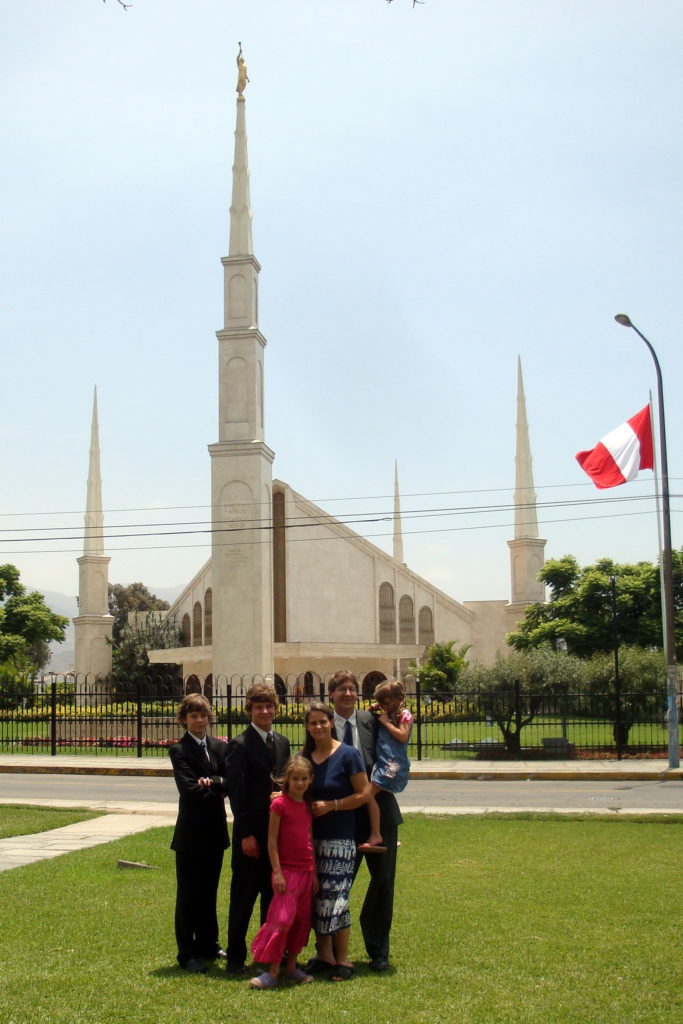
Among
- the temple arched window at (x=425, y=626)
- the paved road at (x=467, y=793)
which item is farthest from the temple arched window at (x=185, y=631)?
the paved road at (x=467, y=793)

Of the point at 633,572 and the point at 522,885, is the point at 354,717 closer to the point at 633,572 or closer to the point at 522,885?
the point at 522,885

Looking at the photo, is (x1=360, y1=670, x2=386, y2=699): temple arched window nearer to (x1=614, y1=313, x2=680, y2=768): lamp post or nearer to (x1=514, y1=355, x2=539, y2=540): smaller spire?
(x1=514, y1=355, x2=539, y2=540): smaller spire

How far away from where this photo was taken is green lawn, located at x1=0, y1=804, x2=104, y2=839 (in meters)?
12.8

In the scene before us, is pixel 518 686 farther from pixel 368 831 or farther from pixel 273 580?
pixel 273 580

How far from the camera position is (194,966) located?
619 cm

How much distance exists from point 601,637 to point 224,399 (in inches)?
702

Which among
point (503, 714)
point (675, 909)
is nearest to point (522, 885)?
point (675, 909)

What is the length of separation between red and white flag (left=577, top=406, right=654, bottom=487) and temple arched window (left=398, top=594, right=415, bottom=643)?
3083 centimetres

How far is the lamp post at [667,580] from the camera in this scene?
20.6 meters

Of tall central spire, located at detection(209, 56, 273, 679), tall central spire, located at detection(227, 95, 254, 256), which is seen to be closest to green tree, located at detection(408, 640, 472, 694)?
tall central spire, located at detection(209, 56, 273, 679)

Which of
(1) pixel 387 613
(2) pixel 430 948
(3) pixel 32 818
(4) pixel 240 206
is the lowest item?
(3) pixel 32 818

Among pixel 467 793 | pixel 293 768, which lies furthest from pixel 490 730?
pixel 293 768

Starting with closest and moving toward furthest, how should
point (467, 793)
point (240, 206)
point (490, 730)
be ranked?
1. point (467, 793)
2. point (490, 730)
3. point (240, 206)

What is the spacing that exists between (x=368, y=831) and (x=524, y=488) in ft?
147
